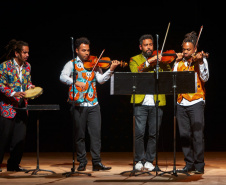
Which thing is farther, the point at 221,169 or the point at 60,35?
the point at 60,35

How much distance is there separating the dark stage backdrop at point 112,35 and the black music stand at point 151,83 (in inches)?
90.5

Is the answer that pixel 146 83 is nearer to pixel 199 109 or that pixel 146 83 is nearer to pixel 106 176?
pixel 199 109

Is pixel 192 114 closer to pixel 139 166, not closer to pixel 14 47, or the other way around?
pixel 139 166

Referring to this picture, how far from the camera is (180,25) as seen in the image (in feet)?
21.2

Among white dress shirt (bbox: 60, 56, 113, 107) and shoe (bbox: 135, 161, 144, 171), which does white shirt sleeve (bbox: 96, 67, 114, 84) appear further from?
shoe (bbox: 135, 161, 144, 171)

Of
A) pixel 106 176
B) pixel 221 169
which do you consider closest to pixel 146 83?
pixel 106 176

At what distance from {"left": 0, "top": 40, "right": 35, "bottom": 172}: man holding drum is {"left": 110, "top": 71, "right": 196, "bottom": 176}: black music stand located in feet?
3.90

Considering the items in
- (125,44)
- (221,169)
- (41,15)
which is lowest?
(221,169)

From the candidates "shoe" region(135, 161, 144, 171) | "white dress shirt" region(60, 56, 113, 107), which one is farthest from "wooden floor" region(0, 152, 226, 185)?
"white dress shirt" region(60, 56, 113, 107)

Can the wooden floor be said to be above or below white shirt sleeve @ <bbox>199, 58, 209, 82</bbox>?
below

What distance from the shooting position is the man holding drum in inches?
190

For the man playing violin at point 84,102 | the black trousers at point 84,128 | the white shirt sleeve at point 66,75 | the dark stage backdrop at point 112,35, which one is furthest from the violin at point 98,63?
the dark stage backdrop at point 112,35

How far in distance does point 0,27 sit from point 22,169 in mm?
2574

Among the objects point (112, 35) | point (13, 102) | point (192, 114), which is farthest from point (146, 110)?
point (112, 35)
